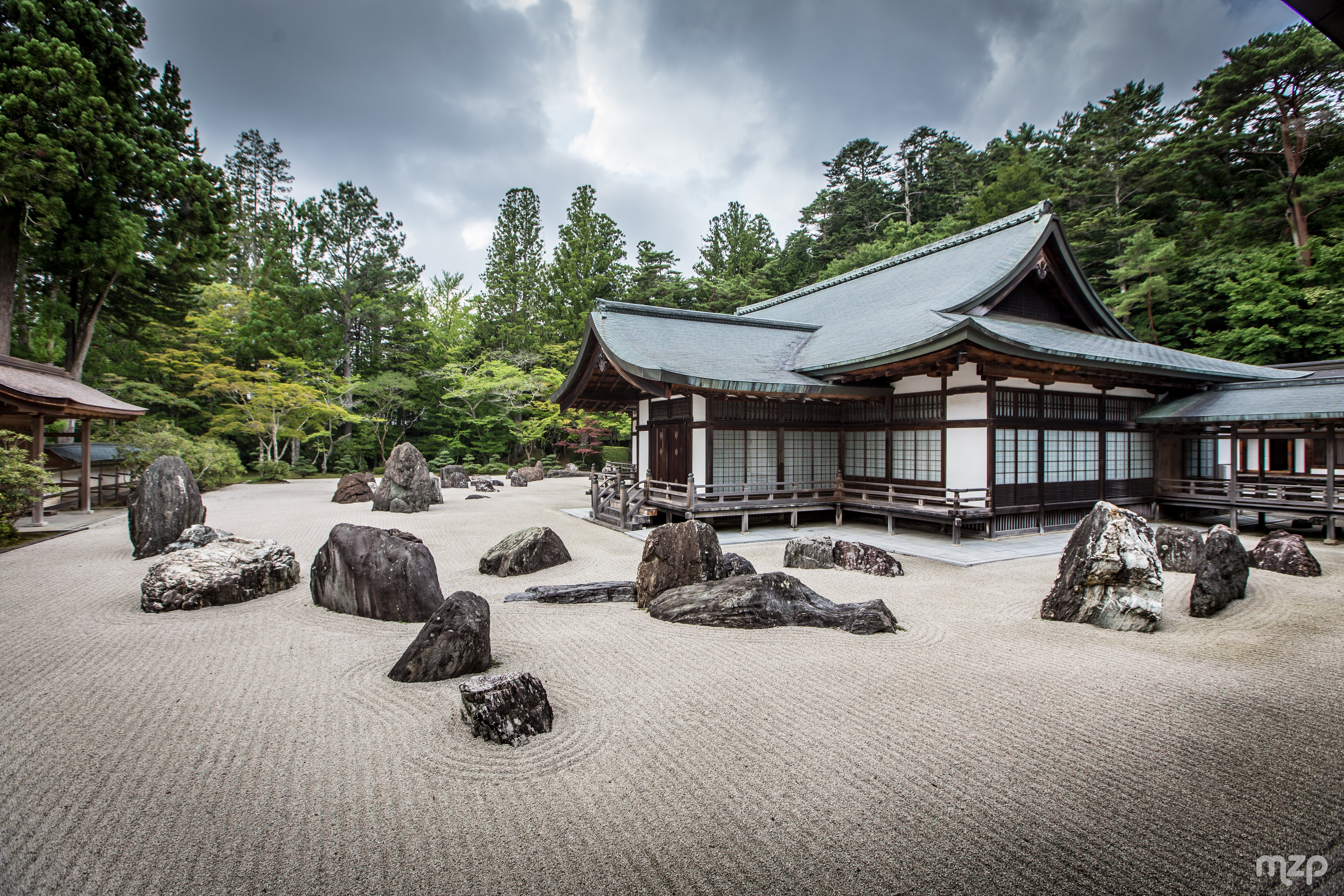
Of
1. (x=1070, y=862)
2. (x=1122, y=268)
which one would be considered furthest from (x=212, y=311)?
(x=1122, y=268)

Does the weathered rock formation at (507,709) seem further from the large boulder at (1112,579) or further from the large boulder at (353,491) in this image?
the large boulder at (353,491)

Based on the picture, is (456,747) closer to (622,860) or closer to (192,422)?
(622,860)

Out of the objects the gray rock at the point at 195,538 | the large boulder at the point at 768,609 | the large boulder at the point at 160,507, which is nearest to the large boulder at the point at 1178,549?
the large boulder at the point at 768,609

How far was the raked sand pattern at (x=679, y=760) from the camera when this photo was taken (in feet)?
7.70

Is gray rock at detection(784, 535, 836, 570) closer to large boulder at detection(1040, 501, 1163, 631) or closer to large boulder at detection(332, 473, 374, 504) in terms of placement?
large boulder at detection(1040, 501, 1163, 631)

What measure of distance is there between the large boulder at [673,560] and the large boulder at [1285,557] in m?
8.11

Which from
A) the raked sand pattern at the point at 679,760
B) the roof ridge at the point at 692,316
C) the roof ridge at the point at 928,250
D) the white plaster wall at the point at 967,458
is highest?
the roof ridge at the point at 928,250

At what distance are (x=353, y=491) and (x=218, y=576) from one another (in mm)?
10709

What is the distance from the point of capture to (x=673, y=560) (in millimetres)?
6480

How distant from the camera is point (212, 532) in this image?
28.0ft

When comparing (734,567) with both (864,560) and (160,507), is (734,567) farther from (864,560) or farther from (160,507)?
(160,507)

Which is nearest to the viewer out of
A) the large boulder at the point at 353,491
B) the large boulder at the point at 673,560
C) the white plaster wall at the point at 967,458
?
the large boulder at the point at 673,560

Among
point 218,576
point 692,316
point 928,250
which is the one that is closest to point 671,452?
point 692,316

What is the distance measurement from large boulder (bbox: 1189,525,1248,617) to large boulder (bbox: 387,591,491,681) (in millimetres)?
7229
